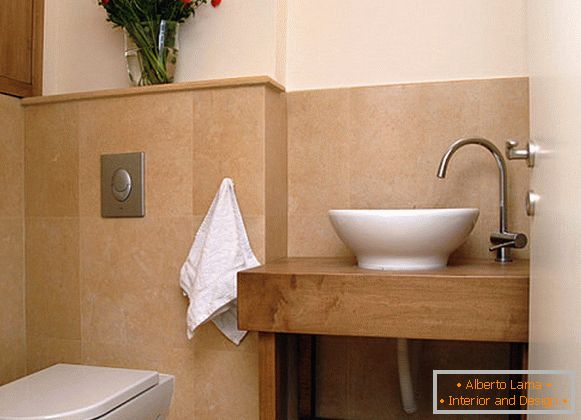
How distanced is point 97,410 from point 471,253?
3.59 feet

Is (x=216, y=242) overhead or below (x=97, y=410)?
overhead

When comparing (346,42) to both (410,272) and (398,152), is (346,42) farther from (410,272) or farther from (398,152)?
(410,272)

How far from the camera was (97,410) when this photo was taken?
133 centimetres

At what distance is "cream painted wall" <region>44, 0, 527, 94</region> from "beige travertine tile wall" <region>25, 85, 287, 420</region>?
0.15 m

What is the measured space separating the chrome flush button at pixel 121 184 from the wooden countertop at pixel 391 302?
0.63 m

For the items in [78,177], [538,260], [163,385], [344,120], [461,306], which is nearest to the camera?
[538,260]

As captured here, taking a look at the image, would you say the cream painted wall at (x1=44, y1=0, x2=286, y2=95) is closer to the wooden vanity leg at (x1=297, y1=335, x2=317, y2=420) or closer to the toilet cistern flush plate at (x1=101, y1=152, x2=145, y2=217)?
the toilet cistern flush plate at (x1=101, y1=152, x2=145, y2=217)

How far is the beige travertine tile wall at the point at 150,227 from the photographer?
5.59ft

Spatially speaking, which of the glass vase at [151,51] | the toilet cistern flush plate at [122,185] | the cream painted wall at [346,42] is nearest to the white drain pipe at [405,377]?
the cream painted wall at [346,42]

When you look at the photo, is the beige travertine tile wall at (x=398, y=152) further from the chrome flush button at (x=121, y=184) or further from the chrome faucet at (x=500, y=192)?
the chrome flush button at (x=121, y=184)

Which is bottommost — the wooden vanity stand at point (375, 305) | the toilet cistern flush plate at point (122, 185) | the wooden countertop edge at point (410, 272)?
the wooden vanity stand at point (375, 305)

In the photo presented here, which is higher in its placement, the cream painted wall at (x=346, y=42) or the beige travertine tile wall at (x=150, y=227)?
the cream painted wall at (x=346, y=42)

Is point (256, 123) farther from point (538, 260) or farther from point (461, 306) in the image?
point (538, 260)

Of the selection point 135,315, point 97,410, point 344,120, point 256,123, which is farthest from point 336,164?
point 97,410
